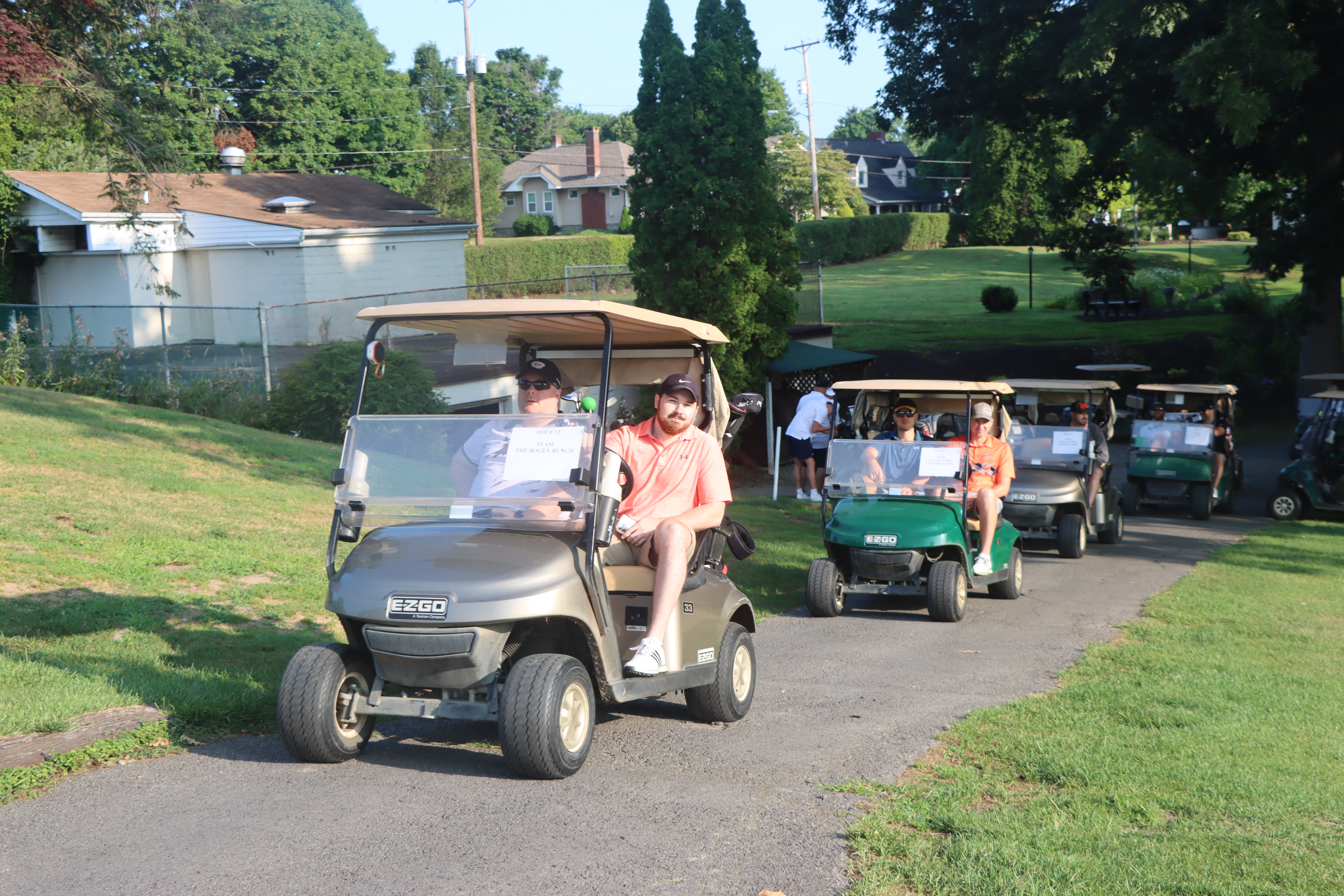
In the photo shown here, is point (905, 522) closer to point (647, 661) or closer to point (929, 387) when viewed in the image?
point (929, 387)

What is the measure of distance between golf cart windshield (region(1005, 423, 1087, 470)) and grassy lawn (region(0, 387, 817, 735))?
283cm

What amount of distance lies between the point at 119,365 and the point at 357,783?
15.3 metres

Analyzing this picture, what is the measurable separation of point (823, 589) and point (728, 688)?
3.65 metres

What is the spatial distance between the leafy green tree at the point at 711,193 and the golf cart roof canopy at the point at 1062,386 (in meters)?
4.99

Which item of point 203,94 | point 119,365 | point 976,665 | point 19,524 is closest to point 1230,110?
point 976,665

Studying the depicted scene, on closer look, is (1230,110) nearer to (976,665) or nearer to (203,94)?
(976,665)

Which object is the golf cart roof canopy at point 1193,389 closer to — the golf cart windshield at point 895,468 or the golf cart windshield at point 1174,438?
the golf cart windshield at point 1174,438

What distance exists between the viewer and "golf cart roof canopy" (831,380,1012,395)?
1023cm

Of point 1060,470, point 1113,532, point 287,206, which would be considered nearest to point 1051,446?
point 1060,470

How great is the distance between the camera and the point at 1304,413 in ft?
59.7

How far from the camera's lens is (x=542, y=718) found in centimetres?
444

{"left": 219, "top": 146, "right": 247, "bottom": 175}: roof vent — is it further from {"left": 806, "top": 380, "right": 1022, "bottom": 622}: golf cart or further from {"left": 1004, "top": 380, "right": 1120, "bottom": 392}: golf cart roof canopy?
{"left": 806, "top": 380, "right": 1022, "bottom": 622}: golf cart

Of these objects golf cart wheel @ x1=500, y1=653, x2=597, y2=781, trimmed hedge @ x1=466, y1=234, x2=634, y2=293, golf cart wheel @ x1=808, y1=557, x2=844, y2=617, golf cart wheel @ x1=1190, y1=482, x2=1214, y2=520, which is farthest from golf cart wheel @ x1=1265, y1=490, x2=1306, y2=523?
trimmed hedge @ x1=466, y1=234, x2=634, y2=293

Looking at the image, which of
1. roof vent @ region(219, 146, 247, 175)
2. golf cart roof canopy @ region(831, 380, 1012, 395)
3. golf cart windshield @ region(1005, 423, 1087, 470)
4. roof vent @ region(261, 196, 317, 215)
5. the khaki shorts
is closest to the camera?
the khaki shorts
